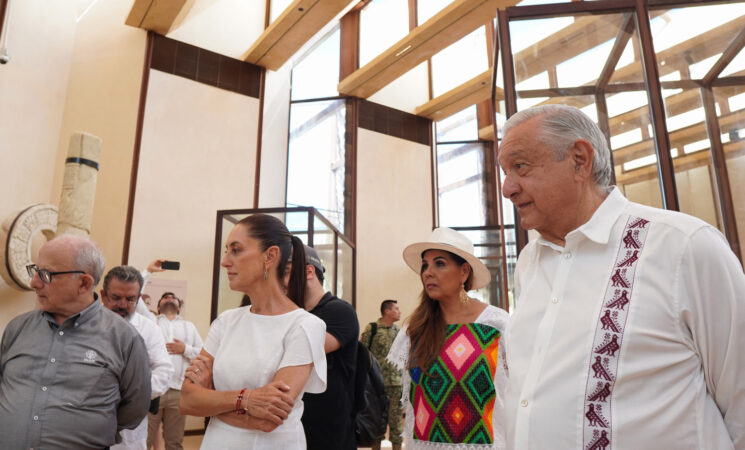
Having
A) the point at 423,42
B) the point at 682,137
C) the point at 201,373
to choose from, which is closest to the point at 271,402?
the point at 201,373

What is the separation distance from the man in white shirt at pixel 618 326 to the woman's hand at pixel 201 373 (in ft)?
3.04

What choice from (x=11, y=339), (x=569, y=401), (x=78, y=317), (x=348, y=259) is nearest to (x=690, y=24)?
(x=569, y=401)

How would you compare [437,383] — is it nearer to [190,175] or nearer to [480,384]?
[480,384]

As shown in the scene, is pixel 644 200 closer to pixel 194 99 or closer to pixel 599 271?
pixel 599 271

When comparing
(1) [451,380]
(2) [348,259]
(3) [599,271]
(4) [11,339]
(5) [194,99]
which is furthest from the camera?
(2) [348,259]

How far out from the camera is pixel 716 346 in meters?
0.98

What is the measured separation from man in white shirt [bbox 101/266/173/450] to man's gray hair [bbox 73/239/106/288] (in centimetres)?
61

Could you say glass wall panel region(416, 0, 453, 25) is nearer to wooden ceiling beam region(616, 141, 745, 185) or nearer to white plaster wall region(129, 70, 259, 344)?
white plaster wall region(129, 70, 259, 344)

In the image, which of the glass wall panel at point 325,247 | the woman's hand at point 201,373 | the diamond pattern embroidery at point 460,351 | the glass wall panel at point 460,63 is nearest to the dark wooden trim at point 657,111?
the diamond pattern embroidery at point 460,351

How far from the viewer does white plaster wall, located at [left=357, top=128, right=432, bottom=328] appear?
10.4 m

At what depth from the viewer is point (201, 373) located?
5.37 ft

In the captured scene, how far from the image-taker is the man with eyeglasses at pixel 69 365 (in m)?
1.87

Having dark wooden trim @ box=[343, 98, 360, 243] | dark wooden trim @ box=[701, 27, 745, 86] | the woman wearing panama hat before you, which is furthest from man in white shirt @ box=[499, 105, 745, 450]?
dark wooden trim @ box=[343, 98, 360, 243]

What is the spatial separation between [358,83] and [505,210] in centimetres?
673
